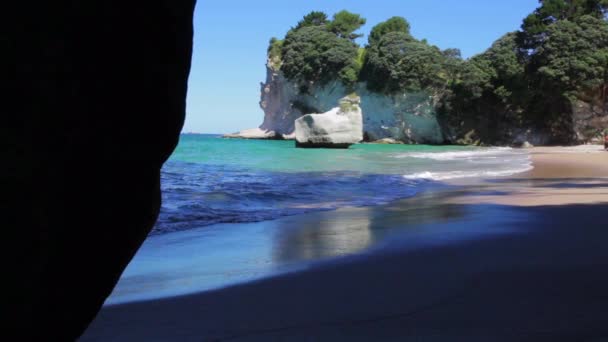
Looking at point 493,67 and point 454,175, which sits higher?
point 493,67

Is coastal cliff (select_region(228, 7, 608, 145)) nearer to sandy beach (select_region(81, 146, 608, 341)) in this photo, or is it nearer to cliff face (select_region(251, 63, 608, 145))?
cliff face (select_region(251, 63, 608, 145))

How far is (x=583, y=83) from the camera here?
152ft

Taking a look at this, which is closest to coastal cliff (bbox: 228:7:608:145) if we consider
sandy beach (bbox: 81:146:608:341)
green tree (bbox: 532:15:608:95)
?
green tree (bbox: 532:15:608:95)

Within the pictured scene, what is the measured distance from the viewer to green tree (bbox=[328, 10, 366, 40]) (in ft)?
230

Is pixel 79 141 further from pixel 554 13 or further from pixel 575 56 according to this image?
pixel 554 13

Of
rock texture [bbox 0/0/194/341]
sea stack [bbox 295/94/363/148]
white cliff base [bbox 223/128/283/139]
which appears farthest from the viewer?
white cliff base [bbox 223/128/283/139]

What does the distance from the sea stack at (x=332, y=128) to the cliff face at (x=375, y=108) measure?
797 inches

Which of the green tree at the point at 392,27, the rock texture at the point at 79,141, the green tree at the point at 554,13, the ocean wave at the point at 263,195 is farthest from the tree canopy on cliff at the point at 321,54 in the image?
the rock texture at the point at 79,141

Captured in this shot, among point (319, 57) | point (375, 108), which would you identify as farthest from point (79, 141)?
point (319, 57)

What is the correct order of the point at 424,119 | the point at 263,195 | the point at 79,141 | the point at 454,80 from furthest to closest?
the point at 424,119 < the point at 454,80 < the point at 263,195 < the point at 79,141

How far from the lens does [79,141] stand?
5.30 ft

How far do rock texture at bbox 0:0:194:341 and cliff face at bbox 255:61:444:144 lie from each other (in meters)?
59.7

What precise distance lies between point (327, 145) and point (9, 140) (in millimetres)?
41028

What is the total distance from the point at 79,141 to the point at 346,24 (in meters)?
71.2
